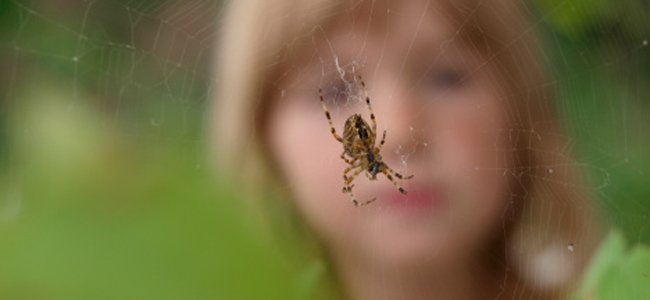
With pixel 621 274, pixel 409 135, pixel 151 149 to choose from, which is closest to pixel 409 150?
pixel 409 135

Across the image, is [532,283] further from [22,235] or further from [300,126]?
[22,235]

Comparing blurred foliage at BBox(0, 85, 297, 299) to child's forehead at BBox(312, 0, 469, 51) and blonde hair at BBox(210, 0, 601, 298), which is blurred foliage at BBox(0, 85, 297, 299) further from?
child's forehead at BBox(312, 0, 469, 51)

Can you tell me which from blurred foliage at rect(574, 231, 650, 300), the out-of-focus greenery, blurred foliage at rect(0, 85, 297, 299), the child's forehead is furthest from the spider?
blurred foliage at rect(0, 85, 297, 299)

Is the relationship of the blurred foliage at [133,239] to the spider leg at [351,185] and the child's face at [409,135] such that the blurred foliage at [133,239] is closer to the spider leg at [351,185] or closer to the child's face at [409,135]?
the child's face at [409,135]

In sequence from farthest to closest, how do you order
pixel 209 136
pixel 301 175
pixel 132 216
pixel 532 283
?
pixel 532 283, pixel 301 175, pixel 209 136, pixel 132 216

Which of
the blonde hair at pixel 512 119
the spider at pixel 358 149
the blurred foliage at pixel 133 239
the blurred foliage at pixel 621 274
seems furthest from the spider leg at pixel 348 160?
the blurred foliage at pixel 133 239

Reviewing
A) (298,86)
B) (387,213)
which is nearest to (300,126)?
(298,86)

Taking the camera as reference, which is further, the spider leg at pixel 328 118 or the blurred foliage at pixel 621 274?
the spider leg at pixel 328 118
